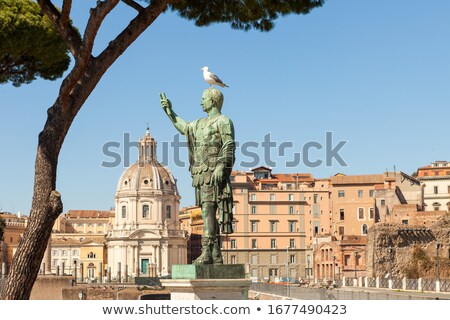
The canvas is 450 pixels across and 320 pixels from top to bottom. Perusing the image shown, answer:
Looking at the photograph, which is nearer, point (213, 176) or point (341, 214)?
point (213, 176)

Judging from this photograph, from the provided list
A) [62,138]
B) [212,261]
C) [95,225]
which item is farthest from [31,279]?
[95,225]

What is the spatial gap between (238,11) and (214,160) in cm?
380

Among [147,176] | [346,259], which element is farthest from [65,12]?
[147,176]

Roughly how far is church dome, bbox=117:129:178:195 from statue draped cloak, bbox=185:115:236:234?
9218 centimetres

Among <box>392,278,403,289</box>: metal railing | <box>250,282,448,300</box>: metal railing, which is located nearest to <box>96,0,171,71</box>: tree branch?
<box>250,282,448,300</box>: metal railing

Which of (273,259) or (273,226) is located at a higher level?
(273,226)

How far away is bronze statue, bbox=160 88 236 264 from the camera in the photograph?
27.4 feet

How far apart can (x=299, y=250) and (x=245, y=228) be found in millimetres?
6106

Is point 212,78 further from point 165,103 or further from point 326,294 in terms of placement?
point 326,294

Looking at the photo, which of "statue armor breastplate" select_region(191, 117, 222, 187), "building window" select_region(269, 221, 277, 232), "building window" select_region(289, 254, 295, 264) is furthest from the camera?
"building window" select_region(269, 221, 277, 232)

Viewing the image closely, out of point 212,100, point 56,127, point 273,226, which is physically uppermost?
point 273,226

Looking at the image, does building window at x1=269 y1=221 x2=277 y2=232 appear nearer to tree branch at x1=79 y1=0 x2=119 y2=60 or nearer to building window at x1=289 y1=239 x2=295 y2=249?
building window at x1=289 y1=239 x2=295 y2=249

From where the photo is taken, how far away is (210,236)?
8.46 meters
